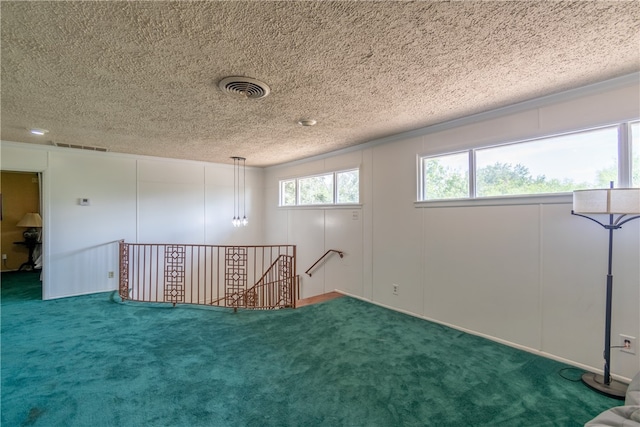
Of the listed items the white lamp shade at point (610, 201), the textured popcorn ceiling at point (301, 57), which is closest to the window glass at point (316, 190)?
the textured popcorn ceiling at point (301, 57)

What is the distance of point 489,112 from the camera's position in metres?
3.26

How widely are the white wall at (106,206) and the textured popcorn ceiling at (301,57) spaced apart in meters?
1.53

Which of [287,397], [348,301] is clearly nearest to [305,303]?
[348,301]

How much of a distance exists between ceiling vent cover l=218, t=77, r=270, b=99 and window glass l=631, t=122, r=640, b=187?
3.31 m

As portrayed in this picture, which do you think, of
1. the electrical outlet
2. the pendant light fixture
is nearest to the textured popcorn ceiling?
the electrical outlet

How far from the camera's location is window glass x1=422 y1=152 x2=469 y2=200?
11.8ft

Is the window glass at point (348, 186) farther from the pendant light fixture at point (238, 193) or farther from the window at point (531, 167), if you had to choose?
the pendant light fixture at point (238, 193)

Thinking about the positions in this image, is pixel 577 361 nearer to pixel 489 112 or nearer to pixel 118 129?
pixel 489 112

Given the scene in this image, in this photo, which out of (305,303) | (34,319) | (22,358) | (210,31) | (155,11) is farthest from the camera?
(305,303)

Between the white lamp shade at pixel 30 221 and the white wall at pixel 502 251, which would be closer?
the white wall at pixel 502 251

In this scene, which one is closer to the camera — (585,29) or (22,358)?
(585,29)

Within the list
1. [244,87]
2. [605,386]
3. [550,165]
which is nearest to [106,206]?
[244,87]

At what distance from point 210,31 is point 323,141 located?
2961 millimetres

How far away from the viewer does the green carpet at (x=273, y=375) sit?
2.03 metres
